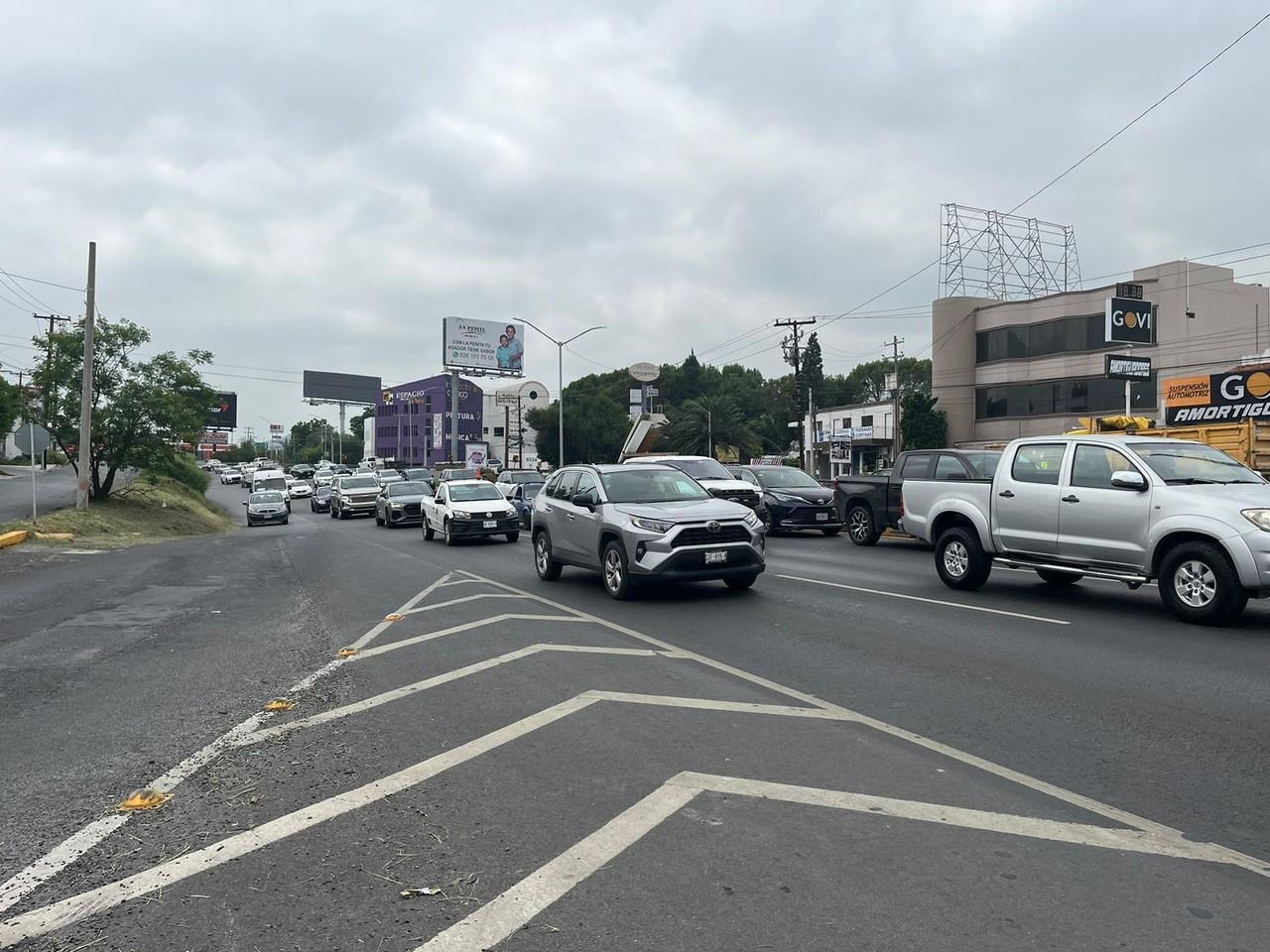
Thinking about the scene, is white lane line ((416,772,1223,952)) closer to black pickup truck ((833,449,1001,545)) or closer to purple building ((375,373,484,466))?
black pickup truck ((833,449,1001,545))

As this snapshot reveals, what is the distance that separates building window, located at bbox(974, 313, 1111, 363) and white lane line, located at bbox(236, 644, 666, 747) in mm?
47712

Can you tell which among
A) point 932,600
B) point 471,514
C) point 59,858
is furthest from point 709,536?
point 471,514

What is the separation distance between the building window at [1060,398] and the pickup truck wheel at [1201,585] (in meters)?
42.5

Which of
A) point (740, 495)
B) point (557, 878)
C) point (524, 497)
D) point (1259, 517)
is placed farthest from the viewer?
point (524, 497)

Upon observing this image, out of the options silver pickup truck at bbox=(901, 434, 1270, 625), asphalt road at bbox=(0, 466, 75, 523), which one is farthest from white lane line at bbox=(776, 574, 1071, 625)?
asphalt road at bbox=(0, 466, 75, 523)

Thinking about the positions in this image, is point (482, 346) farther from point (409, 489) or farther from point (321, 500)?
point (409, 489)

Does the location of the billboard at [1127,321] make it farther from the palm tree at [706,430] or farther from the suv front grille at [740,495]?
the palm tree at [706,430]

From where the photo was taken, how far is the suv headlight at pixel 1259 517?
855 cm

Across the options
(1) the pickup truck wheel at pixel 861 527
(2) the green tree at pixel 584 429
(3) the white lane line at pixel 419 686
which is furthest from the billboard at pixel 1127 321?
(2) the green tree at pixel 584 429

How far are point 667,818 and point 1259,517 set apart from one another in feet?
23.8

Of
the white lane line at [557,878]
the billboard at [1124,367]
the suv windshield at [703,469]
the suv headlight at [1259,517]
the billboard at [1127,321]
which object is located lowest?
the white lane line at [557,878]

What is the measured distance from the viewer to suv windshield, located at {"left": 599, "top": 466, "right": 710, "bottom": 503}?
39.7 ft

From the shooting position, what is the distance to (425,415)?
11750 centimetres

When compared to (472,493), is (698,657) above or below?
below
